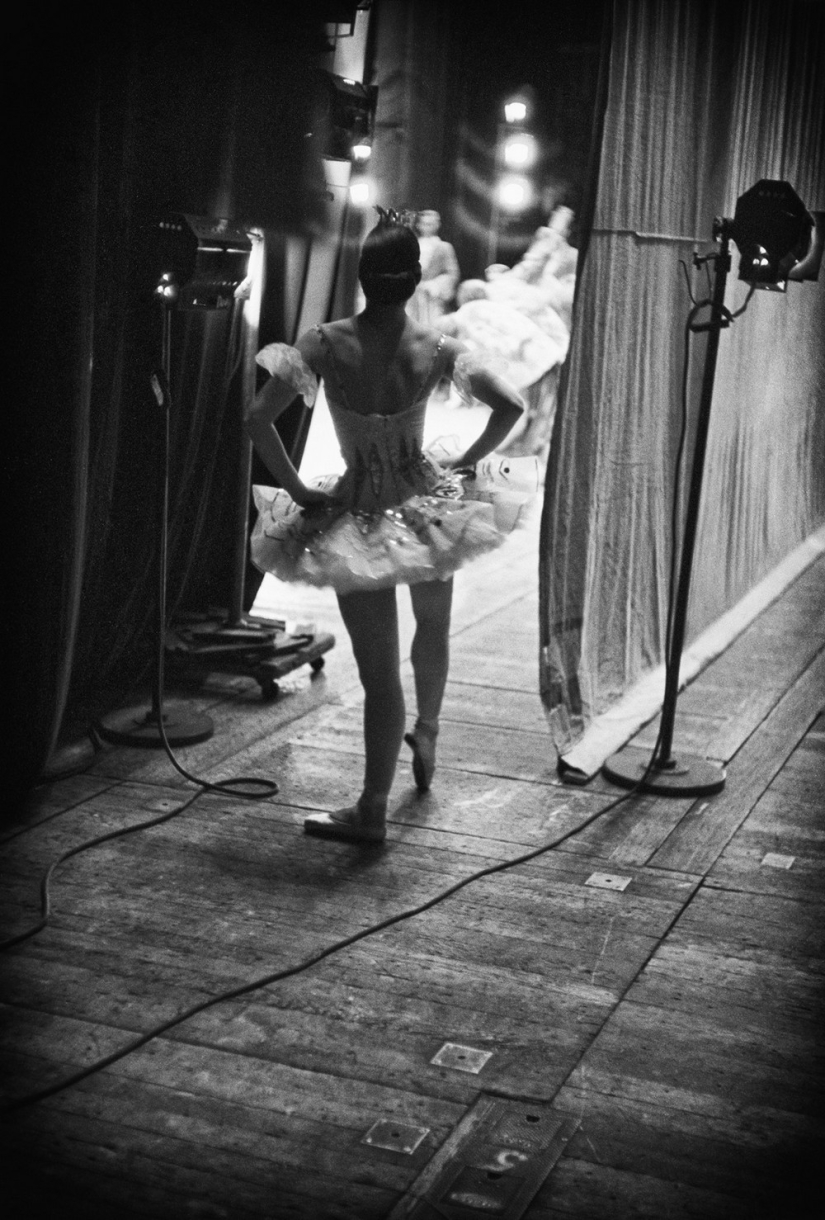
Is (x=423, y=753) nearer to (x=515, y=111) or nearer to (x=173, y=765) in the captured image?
(x=173, y=765)

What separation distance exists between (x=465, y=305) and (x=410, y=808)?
5.24 metres

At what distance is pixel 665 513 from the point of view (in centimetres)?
480

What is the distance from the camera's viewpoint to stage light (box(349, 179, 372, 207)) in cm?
513

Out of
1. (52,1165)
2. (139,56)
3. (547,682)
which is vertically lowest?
(52,1165)

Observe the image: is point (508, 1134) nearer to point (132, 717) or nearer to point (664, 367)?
point (132, 717)

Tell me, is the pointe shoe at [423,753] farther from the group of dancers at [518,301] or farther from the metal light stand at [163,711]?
the group of dancers at [518,301]

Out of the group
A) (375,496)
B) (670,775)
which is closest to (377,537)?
(375,496)

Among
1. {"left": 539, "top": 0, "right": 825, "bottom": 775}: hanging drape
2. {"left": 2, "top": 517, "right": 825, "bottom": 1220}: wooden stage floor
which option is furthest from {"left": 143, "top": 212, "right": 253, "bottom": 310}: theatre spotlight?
{"left": 2, "top": 517, "right": 825, "bottom": 1220}: wooden stage floor

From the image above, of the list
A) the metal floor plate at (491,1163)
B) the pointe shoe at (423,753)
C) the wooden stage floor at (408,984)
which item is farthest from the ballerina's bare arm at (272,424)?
the metal floor plate at (491,1163)

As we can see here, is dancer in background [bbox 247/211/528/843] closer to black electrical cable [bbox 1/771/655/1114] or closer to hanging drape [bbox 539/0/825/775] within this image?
black electrical cable [bbox 1/771/655/1114]

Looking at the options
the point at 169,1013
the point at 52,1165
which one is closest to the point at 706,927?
the point at 169,1013

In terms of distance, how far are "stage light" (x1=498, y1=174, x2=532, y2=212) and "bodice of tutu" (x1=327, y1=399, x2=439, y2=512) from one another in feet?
16.7

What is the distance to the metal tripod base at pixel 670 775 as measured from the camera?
13.2 ft

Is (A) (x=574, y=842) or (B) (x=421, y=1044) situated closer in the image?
(B) (x=421, y=1044)
